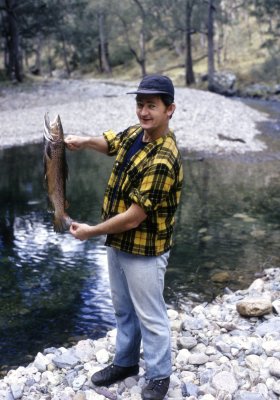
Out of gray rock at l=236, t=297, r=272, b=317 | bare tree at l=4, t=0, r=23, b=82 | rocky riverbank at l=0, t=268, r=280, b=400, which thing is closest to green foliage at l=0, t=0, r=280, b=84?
bare tree at l=4, t=0, r=23, b=82

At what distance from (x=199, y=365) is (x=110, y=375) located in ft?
2.52

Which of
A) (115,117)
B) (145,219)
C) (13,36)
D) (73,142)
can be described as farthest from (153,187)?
(13,36)

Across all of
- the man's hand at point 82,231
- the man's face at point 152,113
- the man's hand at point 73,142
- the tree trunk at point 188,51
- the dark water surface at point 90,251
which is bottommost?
the dark water surface at point 90,251

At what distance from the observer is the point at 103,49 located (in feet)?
198

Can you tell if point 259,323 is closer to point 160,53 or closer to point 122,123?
point 122,123

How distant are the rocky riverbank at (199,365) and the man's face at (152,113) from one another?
1.97 meters

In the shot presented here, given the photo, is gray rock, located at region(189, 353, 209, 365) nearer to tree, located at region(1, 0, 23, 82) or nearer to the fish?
the fish

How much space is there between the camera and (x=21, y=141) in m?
17.4

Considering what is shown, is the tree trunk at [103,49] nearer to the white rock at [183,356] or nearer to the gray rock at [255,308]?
the gray rock at [255,308]

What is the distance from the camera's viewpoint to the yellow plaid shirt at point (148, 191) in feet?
10.2

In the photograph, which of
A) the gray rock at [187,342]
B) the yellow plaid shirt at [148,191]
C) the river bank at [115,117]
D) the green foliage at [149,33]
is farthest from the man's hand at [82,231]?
the green foliage at [149,33]

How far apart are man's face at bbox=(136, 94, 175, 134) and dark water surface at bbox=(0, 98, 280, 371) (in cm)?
301

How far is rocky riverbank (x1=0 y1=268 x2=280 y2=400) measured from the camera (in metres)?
3.88

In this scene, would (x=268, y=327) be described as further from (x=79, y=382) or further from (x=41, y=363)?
(x=41, y=363)
